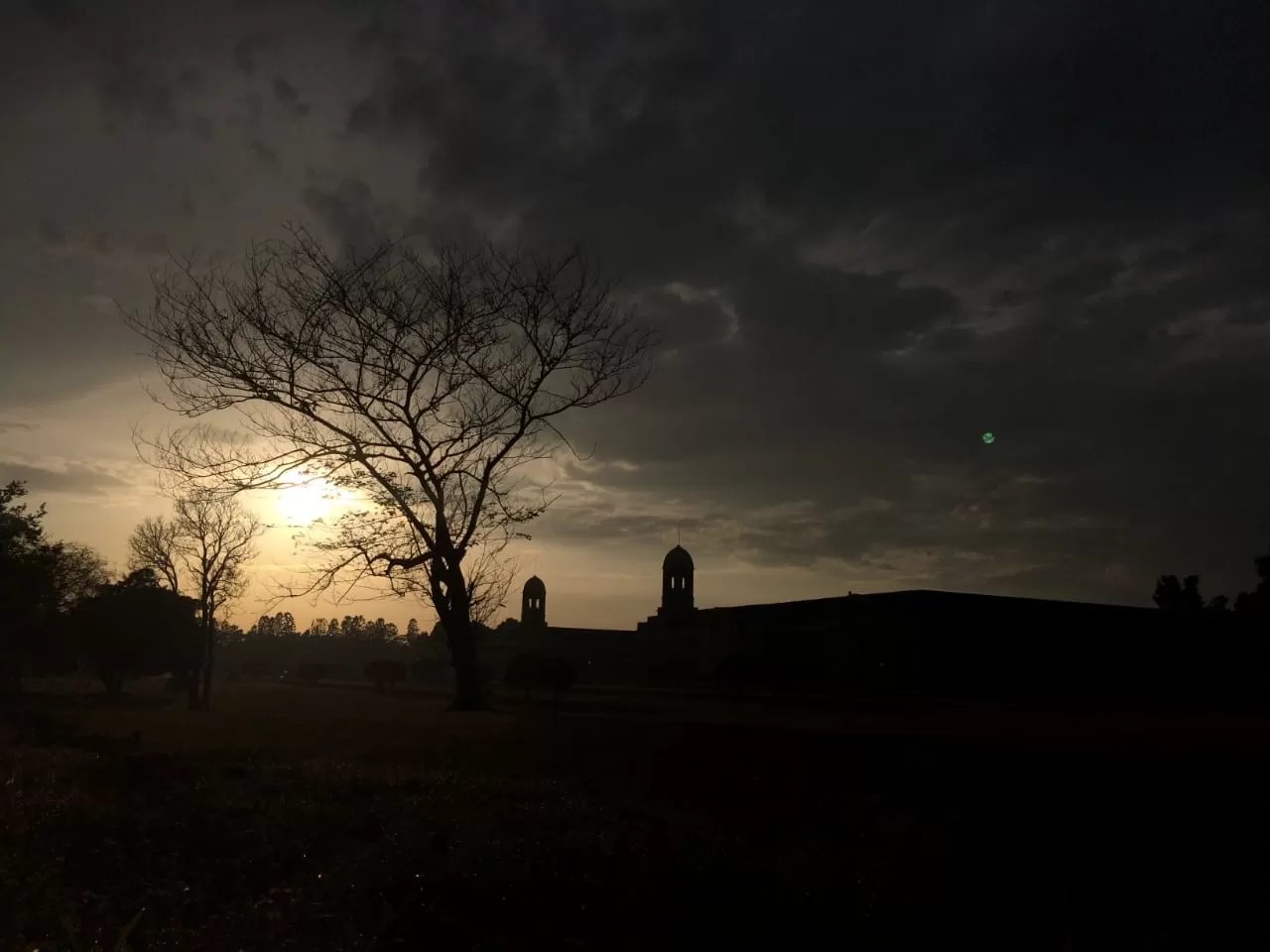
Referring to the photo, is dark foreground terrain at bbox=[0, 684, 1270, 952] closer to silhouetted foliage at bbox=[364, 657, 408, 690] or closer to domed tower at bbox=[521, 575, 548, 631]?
silhouetted foliage at bbox=[364, 657, 408, 690]

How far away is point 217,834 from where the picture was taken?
8414mm

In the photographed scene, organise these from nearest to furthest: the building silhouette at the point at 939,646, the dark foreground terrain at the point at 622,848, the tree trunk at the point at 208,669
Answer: the dark foreground terrain at the point at 622,848, the tree trunk at the point at 208,669, the building silhouette at the point at 939,646

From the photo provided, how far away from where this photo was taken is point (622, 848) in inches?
339

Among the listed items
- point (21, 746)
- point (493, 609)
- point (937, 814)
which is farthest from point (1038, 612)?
point (21, 746)

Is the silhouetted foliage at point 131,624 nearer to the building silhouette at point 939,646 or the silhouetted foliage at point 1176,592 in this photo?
the building silhouette at point 939,646

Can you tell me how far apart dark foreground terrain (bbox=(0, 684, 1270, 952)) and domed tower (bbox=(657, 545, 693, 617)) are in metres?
68.3

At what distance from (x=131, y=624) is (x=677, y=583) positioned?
155 feet

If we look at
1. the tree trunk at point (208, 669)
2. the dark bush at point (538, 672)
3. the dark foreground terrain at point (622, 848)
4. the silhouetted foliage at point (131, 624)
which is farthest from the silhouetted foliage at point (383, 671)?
the dark foreground terrain at point (622, 848)

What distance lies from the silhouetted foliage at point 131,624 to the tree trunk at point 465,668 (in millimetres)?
21754

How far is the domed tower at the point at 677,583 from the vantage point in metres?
83.6

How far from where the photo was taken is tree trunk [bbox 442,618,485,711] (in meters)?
25.9

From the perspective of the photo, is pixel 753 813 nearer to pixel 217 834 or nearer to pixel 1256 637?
pixel 217 834

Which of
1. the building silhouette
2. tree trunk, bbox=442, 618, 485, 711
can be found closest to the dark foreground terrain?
tree trunk, bbox=442, 618, 485, 711

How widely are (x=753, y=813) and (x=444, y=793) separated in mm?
3388
